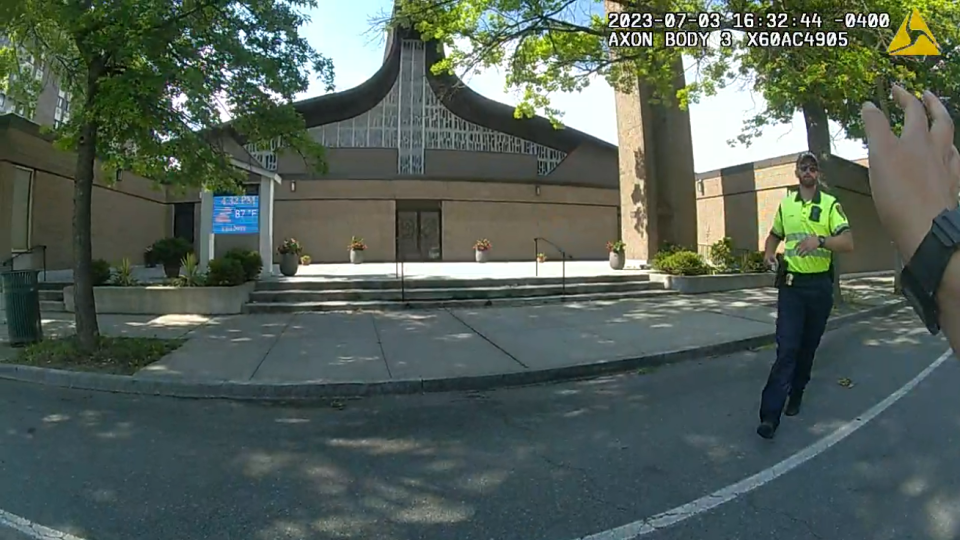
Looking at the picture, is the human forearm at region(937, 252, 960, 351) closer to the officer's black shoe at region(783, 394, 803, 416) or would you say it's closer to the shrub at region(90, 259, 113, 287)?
the officer's black shoe at region(783, 394, 803, 416)

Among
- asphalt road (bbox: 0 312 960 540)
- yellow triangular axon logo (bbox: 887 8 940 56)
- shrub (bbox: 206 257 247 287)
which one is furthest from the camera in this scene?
shrub (bbox: 206 257 247 287)

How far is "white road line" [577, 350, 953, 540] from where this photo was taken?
2783mm

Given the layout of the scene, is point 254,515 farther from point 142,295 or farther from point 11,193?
point 11,193

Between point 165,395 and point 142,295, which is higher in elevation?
point 142,295

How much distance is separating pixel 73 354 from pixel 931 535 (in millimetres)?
8627

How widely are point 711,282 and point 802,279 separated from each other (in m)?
10.2

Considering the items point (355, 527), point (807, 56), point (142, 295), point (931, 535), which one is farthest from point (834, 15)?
point (142, 295)

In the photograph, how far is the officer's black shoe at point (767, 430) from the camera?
3994 mm

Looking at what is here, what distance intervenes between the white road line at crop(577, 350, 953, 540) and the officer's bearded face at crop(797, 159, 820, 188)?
2.02m

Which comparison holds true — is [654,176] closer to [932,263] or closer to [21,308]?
[21,308]

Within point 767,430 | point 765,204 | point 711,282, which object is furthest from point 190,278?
point 765,204

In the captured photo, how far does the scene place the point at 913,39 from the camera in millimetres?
8641

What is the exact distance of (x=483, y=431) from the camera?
174 inches

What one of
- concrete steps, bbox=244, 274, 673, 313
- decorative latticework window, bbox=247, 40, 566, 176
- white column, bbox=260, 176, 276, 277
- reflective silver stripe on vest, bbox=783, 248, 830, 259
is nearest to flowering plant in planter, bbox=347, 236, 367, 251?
decorative latticework window, bbox=247, 40, 566, 176
